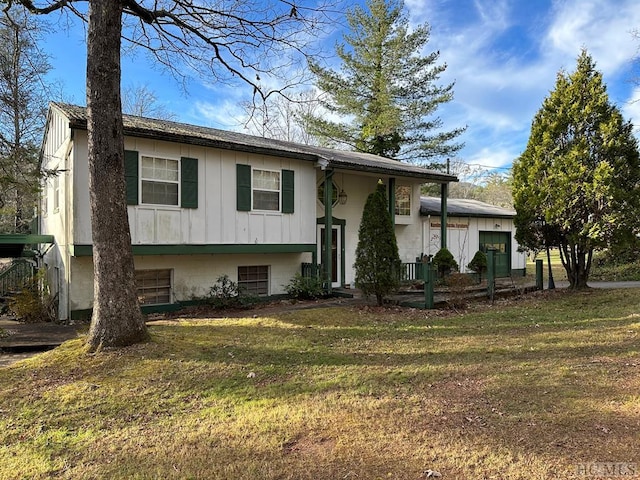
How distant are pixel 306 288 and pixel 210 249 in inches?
111

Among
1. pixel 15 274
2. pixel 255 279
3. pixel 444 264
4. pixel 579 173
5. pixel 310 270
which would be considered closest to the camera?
pixel 579 173

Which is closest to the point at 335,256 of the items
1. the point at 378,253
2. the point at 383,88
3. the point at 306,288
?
the point at 306,288

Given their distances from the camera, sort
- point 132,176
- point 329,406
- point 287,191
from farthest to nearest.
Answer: point 287,191 < point 132,176 < point 329,406

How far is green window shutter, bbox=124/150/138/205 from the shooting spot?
9.22 metres

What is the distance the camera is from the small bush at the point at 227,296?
33.9 feet

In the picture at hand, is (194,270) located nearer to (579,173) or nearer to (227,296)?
(227,296)

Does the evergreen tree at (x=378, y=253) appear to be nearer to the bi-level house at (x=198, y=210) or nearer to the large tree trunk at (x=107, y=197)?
the bi-level house at (x=198, y=210)

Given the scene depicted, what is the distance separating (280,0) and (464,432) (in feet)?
24.0

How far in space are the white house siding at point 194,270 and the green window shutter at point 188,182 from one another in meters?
1.46

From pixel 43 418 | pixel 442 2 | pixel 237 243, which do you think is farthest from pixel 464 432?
pixel 442 2

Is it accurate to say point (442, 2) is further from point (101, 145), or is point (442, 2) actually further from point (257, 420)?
point (257, 420)

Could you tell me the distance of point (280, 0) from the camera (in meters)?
7.48

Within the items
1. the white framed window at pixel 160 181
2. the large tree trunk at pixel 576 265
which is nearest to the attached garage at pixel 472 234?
the large tree trunk at pixel 576 265

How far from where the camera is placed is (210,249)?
10305 millimetres
